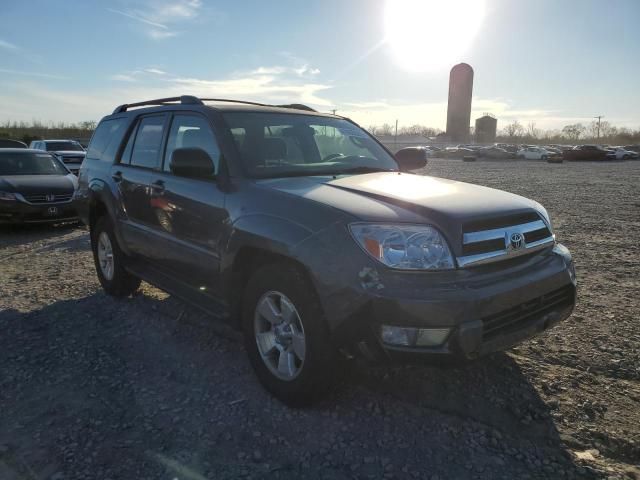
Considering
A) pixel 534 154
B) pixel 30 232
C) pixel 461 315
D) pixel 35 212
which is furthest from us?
pixel 534 154

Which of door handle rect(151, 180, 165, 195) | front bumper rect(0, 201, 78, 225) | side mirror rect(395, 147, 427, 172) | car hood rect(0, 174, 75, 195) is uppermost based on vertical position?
side mirror rect(395, 147, 427, 172)

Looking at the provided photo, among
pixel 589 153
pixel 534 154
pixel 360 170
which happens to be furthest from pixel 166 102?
pixel 534 154

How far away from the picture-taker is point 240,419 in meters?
3.07

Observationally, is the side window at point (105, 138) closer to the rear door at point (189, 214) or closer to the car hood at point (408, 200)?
the rear door at point (189, 214)

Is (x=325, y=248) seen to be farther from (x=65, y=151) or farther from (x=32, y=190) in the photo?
(x=65, y=151)

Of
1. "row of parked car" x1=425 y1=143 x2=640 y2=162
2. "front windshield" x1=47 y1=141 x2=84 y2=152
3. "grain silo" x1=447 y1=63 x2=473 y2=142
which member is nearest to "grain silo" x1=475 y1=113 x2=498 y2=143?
"grain silo" x1=447 y1=63 x2=473 y2=142

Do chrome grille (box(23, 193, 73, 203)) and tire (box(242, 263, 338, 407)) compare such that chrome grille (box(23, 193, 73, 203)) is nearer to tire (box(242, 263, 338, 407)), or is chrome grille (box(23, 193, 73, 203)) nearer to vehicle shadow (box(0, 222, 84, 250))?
vehicle shadow (box(0, 222, 84, 250))

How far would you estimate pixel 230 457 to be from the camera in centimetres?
271

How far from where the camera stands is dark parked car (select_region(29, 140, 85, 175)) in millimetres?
17453

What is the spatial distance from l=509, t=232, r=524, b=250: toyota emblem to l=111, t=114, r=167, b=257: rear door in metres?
2.89

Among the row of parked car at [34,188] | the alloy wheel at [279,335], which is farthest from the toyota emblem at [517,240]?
the row of parked car at [34,188]

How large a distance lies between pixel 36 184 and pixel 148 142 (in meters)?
5.96

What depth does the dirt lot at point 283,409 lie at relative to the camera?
2.64 m

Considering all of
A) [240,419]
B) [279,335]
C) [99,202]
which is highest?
[99,202]
